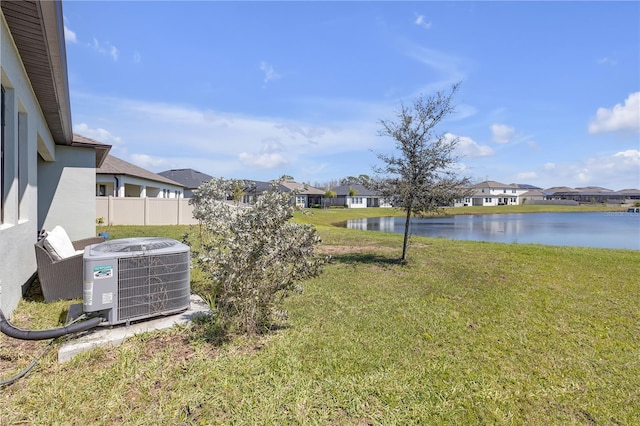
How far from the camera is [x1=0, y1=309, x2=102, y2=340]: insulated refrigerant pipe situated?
310 centimetres

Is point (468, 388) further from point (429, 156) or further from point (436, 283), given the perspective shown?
point (429, 156)

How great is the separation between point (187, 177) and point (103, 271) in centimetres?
3608

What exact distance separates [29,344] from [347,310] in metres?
3.82

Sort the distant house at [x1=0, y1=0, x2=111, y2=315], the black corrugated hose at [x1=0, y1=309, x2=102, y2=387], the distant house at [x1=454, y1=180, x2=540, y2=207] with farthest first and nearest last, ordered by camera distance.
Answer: the distant house at [x1=454, y1=180, x2=540, y2=207] → the distant house at [x1=0, y1=0, x2=111, y2=315] → the black corrugated hose at [x1=0, y1=309, x2=102, y2=387]

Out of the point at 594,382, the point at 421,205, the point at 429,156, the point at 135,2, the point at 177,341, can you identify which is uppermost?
the point at 135,2

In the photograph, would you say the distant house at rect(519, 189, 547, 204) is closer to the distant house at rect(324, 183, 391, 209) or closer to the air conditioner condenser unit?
the distant house at rect(324, 183, 391, 209)

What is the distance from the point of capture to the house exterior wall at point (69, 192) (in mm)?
8805

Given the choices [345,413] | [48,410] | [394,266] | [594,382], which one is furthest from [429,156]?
[48,410]

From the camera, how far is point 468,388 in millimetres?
2965

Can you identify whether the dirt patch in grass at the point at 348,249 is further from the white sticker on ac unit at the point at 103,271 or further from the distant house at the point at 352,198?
the distant house at the point at 352,198

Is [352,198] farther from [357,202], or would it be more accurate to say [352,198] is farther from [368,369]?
[368,369]

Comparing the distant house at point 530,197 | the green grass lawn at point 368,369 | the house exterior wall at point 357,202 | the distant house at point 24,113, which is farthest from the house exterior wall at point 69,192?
the distant house at point 530,197

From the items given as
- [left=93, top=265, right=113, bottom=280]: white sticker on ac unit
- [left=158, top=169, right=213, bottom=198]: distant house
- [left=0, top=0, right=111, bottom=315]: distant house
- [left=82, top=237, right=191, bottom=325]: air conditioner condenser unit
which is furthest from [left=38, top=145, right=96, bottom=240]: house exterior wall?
[left=158, top=169, right=213, bottom=198]: distant house

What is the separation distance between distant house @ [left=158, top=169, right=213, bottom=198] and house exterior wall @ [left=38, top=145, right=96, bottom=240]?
26.1m
